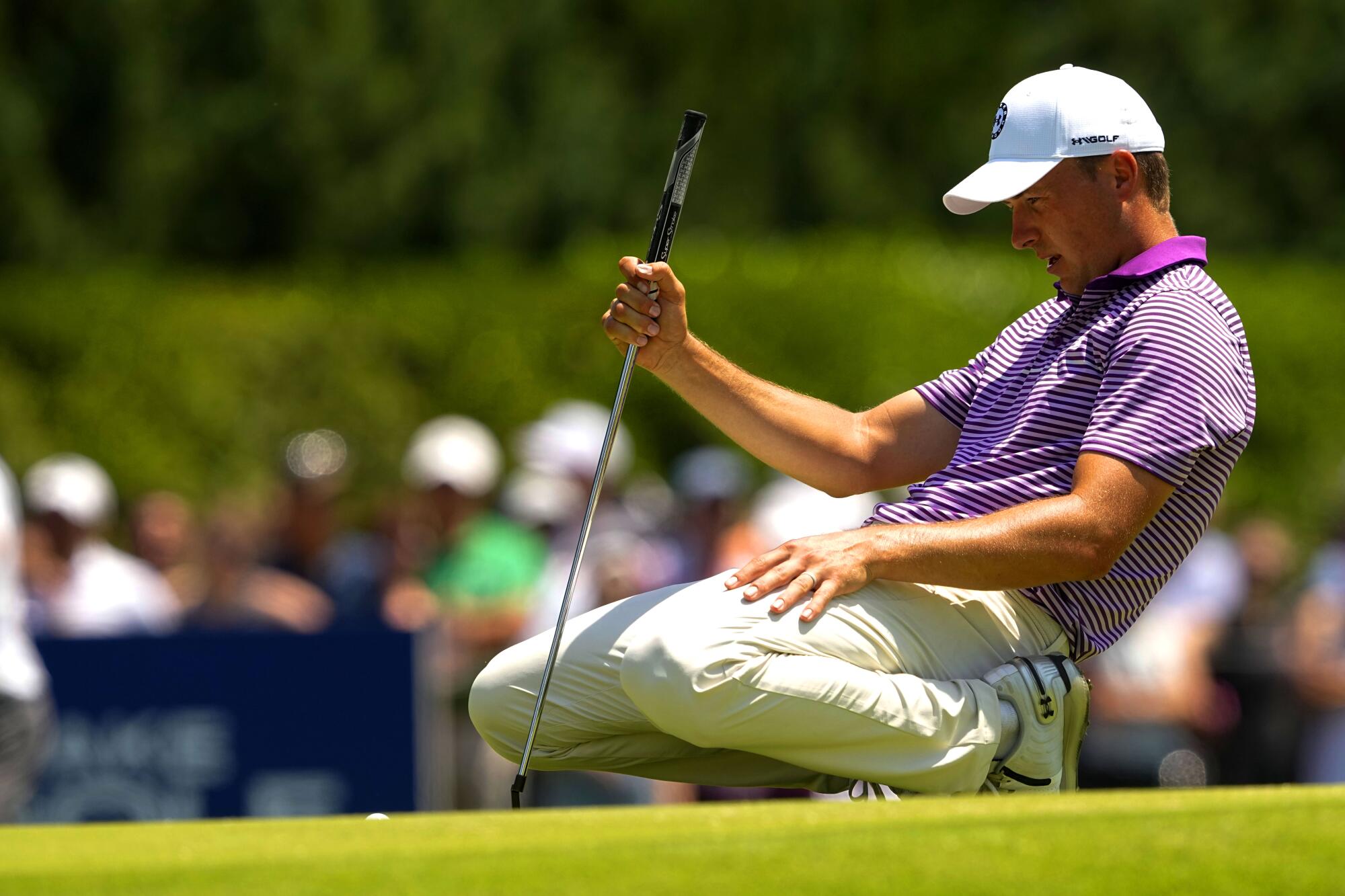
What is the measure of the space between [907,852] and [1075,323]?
5.38 feet

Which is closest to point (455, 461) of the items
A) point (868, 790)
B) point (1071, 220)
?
point (868, 790)

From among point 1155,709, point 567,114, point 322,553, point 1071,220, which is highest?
point 567,114

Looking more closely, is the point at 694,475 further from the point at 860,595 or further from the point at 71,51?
the point at 71,51

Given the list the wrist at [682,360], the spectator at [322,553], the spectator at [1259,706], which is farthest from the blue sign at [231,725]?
the wrist at [682,360]

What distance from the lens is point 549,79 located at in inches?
867

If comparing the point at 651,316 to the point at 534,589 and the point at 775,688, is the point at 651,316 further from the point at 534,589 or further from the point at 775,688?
the point at 534,589

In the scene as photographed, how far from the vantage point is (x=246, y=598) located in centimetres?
897

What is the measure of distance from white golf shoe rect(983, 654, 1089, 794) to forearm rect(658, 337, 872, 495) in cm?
70

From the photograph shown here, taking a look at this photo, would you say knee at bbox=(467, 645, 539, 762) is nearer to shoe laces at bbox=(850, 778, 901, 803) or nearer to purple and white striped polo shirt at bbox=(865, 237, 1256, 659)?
shoe laces at bbox=(850, 778, 901, 803)

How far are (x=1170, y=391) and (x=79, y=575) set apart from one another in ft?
21.0

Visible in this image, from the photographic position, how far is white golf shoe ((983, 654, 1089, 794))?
12.7 feet

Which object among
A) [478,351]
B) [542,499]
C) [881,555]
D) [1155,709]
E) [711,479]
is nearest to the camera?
[881,555]

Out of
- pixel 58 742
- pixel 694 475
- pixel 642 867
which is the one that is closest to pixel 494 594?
pixel 694 475

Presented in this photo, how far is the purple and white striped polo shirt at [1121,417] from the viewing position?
12.2ft
